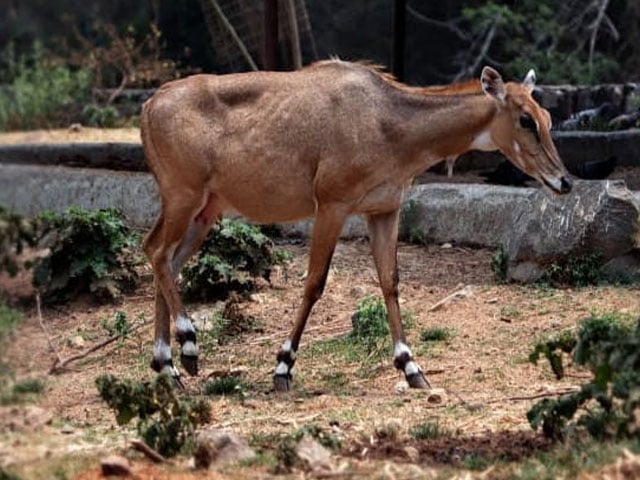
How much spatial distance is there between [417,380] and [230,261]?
3.31m

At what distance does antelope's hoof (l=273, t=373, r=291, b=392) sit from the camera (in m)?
10.1

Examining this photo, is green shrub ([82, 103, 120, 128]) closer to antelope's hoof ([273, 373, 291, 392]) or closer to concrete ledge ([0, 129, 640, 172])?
concrete ledge ([0, 129, 640, 172])

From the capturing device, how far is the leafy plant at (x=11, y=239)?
6621 millimetres

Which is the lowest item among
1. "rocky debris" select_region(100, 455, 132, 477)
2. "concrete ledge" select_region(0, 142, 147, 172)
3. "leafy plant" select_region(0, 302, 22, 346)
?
"concrete ledge" select_region(0, 142, 147, 172)

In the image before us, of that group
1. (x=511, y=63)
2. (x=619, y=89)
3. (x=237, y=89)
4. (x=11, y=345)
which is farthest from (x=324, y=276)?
(x=511, y=63)

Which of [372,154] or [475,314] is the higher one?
[372,154]

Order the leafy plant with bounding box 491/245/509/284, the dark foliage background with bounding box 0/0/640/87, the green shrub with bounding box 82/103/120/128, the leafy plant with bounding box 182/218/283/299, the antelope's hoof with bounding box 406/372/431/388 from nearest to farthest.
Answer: the antelope's hoof with bounding box 406/372/431/388, the leafy plant with bounding box 491/245/509/284, the leafy plant with bounding box 182/218/283/299, the green shrub with bounding box 82/103/120/128, the dark foliage background with bounding box 0/0/640/87

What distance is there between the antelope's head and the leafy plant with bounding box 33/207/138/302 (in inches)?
163

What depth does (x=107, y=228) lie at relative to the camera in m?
13.2

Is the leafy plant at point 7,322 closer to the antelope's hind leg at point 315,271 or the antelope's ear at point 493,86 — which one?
the antelope's hind leg at point 315,271

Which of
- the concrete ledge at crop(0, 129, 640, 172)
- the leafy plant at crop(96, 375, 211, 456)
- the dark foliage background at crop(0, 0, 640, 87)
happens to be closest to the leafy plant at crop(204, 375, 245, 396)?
the leafy plant at crop(96, 375, 211, 456)

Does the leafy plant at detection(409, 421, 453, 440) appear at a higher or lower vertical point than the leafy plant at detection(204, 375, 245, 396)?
higher

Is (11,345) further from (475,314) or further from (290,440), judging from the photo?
(475,314)

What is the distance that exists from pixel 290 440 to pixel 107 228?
5964mm
